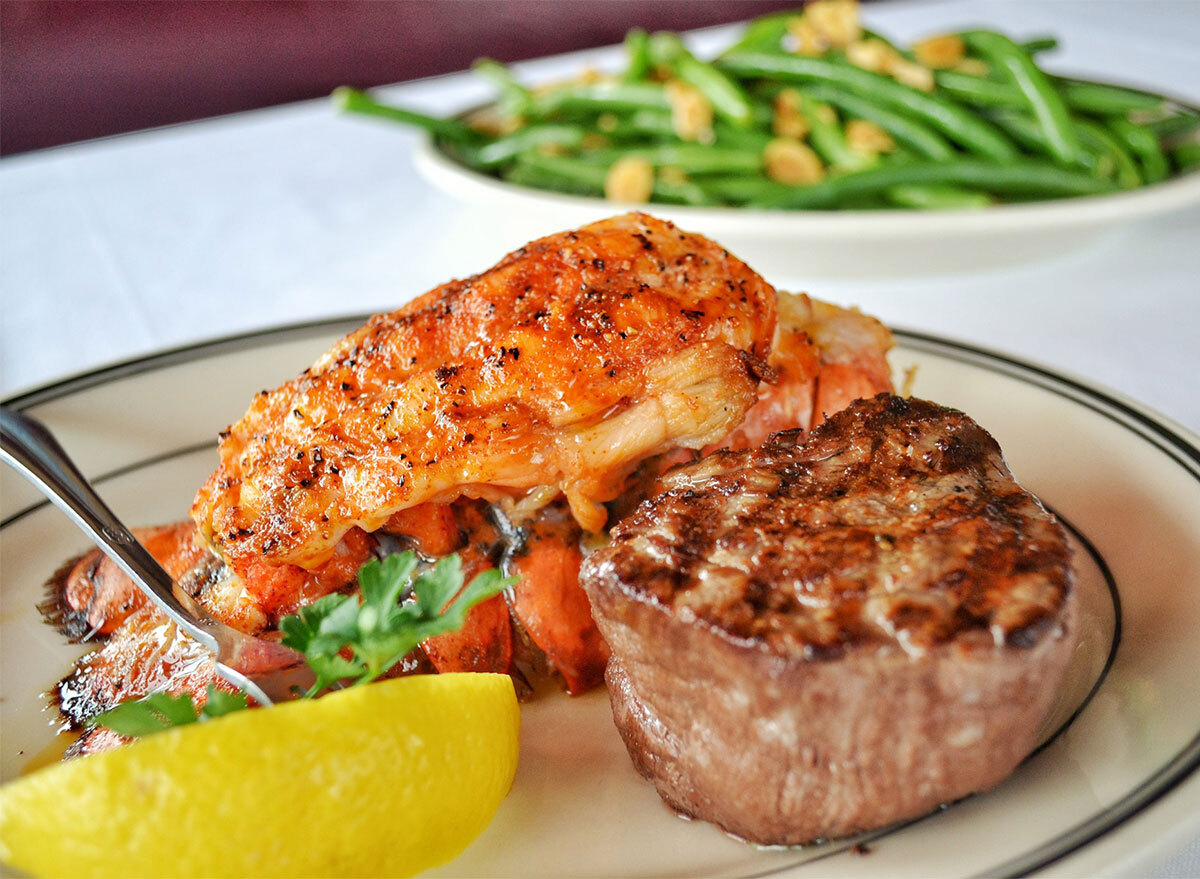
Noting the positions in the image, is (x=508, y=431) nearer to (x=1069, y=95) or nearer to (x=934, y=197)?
(x=934, y=197)

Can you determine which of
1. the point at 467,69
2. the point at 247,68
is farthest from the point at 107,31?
the point at 467,69

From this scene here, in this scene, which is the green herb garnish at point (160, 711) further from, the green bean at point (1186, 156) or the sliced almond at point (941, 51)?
the green bean at point (1186, 156)

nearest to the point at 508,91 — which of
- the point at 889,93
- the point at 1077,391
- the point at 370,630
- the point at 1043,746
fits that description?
the point at 889,93

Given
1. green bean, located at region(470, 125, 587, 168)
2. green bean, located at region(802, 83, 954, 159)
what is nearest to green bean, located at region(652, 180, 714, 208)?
green bean, located at region(470, 125, 587, 168)

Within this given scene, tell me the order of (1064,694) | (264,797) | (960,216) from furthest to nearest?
(960,216) < (1064,694) < (264,797)

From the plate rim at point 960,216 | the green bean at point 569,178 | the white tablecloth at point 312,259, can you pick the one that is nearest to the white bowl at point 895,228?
the plate rim at point 960,216

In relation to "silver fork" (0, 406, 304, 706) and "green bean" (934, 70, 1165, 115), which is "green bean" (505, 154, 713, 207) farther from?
"silver fork" (0, 406, 304, 706)

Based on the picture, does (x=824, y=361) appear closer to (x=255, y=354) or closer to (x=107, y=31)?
(x=255, y=354)
